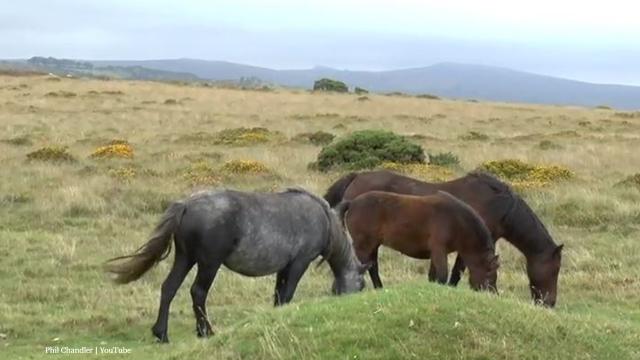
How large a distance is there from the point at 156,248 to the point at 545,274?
490 cm

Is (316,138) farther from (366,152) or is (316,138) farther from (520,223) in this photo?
(520,223)

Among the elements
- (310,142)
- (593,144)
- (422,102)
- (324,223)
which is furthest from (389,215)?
(422,102)

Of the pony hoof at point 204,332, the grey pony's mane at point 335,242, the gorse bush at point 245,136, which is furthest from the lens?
the gorse bush at point 245,136

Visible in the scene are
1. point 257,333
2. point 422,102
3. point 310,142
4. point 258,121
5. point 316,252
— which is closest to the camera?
point 257,333

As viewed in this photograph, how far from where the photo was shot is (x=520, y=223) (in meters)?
11.2

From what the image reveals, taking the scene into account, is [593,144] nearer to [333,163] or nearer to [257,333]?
[333,163]

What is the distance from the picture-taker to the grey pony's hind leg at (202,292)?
9.19 metres

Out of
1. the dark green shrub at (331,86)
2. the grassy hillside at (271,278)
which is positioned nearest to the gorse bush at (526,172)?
the grassy hillside at (271,278)

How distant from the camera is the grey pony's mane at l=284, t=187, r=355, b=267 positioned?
32.6 ft

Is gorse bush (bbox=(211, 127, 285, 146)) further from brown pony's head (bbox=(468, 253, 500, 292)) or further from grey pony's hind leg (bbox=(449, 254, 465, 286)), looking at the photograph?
brown pony's head (bbox=(468, 253, 500, 292))

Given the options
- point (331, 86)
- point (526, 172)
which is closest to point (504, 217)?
point (526, 172)

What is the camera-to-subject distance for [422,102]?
149 ft

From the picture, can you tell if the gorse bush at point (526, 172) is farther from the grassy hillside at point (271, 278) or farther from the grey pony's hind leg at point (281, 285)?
the grey pony's hind leg at point (281, 285)

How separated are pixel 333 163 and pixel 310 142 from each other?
5554 millimetres
